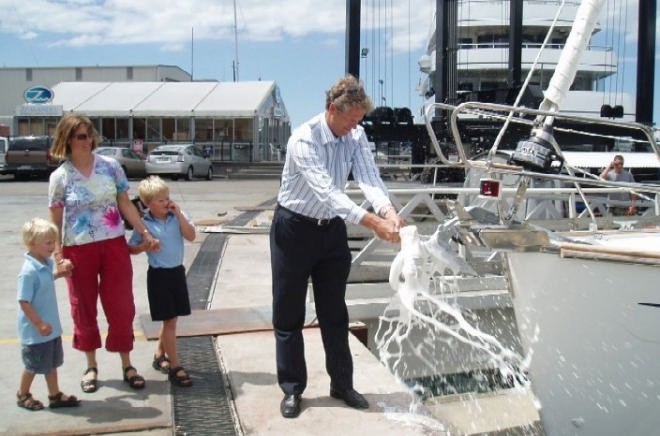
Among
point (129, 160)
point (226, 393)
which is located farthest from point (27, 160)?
point (226, 393)

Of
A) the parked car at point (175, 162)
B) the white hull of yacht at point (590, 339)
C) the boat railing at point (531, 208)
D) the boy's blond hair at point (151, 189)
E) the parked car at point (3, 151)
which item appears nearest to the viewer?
the white hull of yacht at point (590, 339)

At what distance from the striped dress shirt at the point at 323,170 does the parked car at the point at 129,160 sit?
72.5 feet

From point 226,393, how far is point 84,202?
1.39 meters

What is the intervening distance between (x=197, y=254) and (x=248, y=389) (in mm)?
4928

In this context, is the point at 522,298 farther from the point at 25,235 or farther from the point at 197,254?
the point at 197,254

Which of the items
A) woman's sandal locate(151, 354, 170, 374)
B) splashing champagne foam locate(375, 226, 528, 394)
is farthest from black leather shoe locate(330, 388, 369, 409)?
woman's sandal locate(151, 354, 170, 374)

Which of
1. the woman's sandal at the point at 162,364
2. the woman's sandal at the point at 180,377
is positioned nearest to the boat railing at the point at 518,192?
the woman's sandal at the point at 180,377

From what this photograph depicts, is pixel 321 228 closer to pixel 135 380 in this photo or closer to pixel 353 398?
pixel 353 398

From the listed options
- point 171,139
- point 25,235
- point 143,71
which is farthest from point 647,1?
point 143,71

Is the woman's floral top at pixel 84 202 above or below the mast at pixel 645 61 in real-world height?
below

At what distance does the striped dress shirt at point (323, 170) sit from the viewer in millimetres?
3441

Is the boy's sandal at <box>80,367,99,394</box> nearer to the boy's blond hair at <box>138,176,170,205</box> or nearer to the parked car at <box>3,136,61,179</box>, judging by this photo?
the boy's blond hair at <box>138,176,170,205</box>

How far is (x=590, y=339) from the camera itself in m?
3.83

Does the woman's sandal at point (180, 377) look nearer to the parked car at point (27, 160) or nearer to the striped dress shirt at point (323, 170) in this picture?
the striped dress shirt at point (323, 170)
